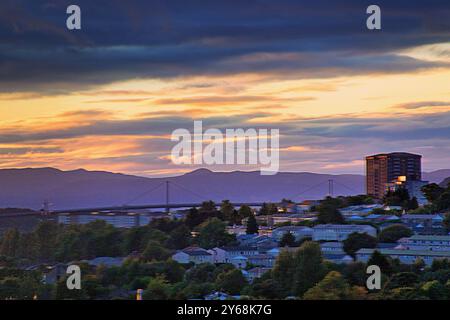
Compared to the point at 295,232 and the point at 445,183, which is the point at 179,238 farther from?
the point at 445,183

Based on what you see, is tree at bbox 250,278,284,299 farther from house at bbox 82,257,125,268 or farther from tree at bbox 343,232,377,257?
tree at bbox 343,232,377,257

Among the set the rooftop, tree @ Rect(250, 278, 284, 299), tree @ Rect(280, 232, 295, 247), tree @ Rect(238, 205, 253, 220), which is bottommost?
tree @ Rect(250, 278, 284, 299)

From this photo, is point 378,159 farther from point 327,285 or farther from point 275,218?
point 327,285

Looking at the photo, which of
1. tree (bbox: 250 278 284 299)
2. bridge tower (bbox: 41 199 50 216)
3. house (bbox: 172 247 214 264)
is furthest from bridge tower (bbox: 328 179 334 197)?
tree (bbox: 250 278 284 299)

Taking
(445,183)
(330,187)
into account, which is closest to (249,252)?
(445,183)

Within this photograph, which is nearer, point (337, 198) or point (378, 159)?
point (337, 198)

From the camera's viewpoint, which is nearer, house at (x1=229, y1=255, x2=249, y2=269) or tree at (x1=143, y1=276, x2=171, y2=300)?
tree at (x1=143, y1=276, x2=171, y2=300)

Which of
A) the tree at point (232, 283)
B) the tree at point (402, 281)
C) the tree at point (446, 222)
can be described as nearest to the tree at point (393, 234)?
the tree at point (446, 222)
